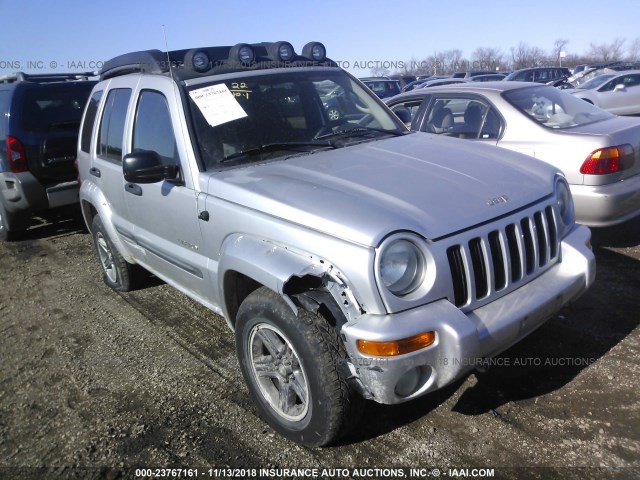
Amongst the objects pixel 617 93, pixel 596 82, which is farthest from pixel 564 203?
pixel 596 82

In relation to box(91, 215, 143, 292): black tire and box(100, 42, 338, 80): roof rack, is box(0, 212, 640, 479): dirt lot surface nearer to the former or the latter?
box(91, 215, 143, 292): black tire

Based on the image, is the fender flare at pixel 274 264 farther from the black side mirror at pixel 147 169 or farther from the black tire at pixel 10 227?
the black tire at pixel 10 227

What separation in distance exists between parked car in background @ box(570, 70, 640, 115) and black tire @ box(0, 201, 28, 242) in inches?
481

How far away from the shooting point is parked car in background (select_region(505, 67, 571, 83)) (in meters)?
20.2

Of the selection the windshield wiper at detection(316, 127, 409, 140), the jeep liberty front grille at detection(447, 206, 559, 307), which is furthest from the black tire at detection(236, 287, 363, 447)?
the windshield wiper at detection(316, 127, 409, 140)

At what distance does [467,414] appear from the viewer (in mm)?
3021

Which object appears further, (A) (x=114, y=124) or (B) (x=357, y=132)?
(A) (x=114, y=124)

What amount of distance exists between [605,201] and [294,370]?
3437mm

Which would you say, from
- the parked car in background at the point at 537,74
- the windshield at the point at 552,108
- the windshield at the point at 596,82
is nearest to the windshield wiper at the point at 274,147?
the windshield at the point at 552,108

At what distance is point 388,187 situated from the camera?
9.21ft

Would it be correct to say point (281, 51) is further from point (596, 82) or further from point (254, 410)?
point (596, 82)

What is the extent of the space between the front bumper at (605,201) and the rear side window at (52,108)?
619 cm

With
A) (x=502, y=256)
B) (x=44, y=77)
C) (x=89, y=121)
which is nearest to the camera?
(x=502, y=256)

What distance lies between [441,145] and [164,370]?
2.46 meters
